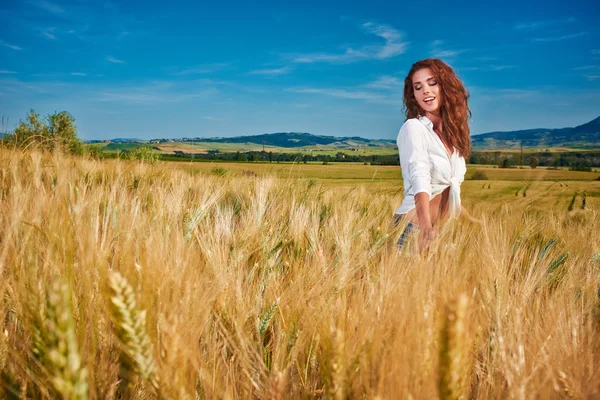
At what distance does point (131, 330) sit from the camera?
644 millimetres

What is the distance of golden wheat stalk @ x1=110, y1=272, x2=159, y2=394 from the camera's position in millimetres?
625

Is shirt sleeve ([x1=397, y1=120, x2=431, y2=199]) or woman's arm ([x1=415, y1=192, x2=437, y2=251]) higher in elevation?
shirt sleeve ([x1=397, y1=120, x2=431, y2=199])

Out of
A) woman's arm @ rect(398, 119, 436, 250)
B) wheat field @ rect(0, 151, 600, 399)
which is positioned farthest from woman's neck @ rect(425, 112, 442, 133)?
wheat field @ rect(0, 151, 600, 399)

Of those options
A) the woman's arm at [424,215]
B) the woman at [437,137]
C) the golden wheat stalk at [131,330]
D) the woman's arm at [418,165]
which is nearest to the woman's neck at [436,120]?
the woman at [437,137]

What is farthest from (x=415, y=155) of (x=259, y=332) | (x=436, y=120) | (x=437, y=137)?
(x=259, y=332)

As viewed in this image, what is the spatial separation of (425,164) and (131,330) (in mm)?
2274

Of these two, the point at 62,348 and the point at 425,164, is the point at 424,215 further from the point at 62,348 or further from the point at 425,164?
the point at 62,348

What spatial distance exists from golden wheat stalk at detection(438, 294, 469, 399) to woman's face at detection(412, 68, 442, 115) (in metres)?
2.44

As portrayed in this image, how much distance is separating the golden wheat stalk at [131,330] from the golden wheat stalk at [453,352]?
0.46 m

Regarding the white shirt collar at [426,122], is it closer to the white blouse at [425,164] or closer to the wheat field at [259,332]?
the white blouse at [425,164]

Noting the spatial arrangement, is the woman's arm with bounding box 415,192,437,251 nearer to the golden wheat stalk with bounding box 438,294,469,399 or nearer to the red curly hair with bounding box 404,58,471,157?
the red curly hair with bounding box 404,58,471,157

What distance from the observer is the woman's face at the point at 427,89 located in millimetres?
2822

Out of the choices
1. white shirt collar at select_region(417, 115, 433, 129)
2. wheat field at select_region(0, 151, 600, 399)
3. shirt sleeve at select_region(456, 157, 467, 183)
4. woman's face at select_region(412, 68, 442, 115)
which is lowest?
wheat field at select_region(0, 151, 600, 399)

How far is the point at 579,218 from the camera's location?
3.47 meters
